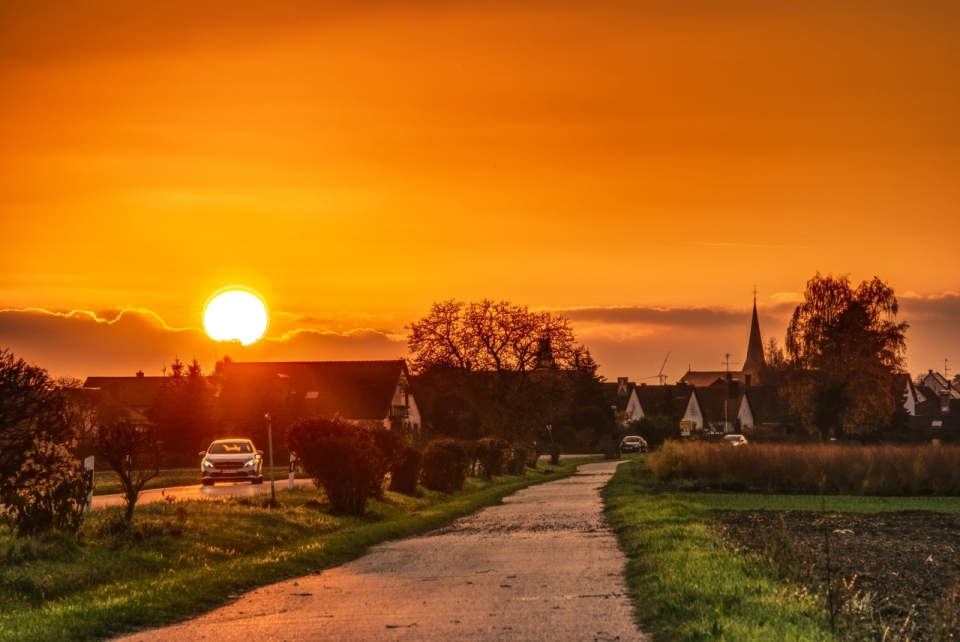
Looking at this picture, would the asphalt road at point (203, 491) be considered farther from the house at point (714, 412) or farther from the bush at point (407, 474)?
the house at point (714, 412)

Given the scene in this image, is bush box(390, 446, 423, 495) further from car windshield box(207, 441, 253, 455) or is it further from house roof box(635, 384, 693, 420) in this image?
house roof box(635, 384, 693, 420)

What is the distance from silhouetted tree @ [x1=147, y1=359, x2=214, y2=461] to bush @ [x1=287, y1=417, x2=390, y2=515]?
44781 mm

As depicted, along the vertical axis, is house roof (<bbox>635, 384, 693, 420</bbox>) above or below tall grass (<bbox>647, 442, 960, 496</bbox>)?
above

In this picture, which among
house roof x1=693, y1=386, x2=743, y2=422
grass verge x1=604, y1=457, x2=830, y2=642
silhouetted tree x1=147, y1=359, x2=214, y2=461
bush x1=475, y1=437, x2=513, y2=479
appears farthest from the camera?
house roof x1=693, y1=386, x2=743, y2=422

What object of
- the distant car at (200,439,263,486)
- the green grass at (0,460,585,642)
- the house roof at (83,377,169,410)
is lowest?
the green grass at (0,460,585,642)

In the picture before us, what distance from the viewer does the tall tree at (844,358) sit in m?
97.7

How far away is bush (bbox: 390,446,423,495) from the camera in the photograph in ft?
128

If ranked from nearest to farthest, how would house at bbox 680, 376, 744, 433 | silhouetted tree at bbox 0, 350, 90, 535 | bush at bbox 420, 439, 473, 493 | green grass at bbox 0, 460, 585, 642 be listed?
1. green grass at bbox 0, 460, 585, 642
2. silhouetted tree at bbox 0, 350, 90, 535
3. bush at bbox 420, 439, 473, 493
4. house at bbox 680, 376, 744, 433

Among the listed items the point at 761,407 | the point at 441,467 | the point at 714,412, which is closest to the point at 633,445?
the point at 714,412

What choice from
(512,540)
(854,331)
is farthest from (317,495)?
(854,331)

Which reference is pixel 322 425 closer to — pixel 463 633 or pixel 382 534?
pixel 382 534

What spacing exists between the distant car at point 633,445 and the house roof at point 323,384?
63.3 ft

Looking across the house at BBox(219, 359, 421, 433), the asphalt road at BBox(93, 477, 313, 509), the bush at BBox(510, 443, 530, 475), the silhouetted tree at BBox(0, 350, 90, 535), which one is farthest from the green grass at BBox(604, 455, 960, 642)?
the house at BBox(219, 359, 421, 433)

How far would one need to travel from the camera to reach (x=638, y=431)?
4252 inches
